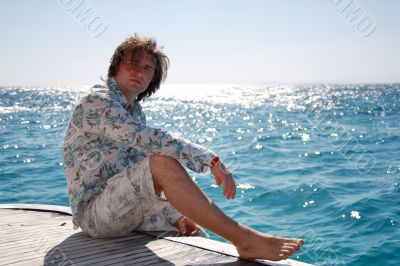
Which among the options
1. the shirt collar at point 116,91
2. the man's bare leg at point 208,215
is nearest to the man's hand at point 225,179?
the man's bare leg at point 208,215

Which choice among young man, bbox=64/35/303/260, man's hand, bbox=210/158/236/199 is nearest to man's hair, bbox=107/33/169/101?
young man, bbox=64/35/303/260

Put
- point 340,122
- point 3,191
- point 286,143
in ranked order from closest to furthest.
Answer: point 3,191, point 286,143, point 340,122

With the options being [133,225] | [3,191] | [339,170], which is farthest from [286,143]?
[133,225]

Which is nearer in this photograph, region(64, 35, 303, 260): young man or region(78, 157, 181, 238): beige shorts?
region(64, 35, 303, 260): young man

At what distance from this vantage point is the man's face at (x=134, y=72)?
10.0ft

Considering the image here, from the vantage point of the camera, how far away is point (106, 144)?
2.99m

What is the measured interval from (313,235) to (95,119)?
386cm

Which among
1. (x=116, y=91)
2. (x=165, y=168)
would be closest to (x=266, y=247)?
(x=165, y=168)

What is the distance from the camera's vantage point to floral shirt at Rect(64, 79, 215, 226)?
8.46 feet

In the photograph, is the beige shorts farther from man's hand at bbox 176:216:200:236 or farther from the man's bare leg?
man's hand at bbox 176:216:200:236

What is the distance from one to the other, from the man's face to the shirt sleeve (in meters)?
0.34

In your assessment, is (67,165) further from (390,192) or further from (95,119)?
(390,192)

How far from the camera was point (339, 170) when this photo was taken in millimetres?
9570

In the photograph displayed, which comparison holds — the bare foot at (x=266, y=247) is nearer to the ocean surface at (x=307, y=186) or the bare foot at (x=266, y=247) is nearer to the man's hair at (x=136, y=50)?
the man's hair at (x=136, y=50)
